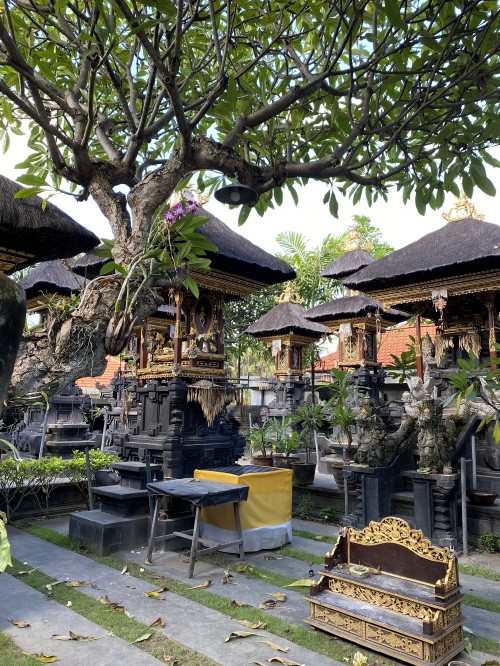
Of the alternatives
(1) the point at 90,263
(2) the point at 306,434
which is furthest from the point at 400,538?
(1) the point at 90,263

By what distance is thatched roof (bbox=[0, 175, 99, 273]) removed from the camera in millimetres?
3848

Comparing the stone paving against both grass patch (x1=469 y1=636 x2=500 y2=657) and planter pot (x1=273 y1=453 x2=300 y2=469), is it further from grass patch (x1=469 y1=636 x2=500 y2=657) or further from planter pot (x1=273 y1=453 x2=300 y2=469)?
planter pot (x1=273 y1=453 x2=300 y2=469)

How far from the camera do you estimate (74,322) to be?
91.0 inches

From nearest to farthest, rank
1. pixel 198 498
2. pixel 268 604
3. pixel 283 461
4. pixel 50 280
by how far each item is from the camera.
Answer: pixel 268 604, pixel 198 498, pixel 283 461, pixel 50 280

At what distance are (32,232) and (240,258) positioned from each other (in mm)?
6762

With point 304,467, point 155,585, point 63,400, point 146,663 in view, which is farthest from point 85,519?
point 63,400

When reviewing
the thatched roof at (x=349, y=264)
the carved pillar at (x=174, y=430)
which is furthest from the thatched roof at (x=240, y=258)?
the thatched roof at (x=349, y=264)

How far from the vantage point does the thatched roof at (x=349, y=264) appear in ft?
70.6

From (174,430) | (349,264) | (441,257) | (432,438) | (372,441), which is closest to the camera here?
(432,438)

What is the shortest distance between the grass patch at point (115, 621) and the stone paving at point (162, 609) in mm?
70

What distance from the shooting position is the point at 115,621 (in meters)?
4.38

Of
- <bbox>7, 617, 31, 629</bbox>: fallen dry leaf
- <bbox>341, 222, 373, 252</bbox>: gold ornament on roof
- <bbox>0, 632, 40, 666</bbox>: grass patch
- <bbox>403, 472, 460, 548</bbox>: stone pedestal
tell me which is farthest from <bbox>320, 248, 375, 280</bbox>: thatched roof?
<bbox>0, 632, 40, 666</bbox>: grass patch

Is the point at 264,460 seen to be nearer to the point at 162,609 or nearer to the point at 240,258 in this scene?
the point at 240,258

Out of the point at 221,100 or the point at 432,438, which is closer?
the point at 221,100
